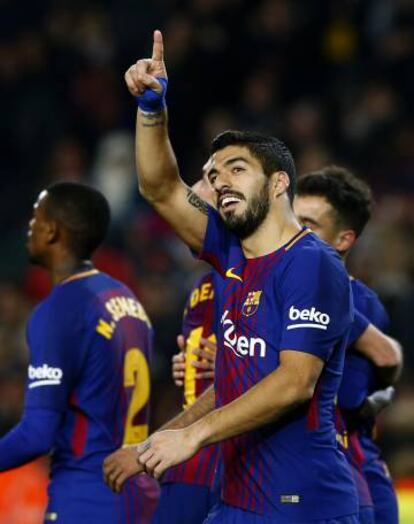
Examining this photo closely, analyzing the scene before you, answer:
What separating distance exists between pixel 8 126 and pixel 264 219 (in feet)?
27.2

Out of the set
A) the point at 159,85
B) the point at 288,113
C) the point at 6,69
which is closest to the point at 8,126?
the point at 6,69

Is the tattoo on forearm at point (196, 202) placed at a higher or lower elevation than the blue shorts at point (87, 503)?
higher

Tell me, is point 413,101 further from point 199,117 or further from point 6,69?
point 6,69

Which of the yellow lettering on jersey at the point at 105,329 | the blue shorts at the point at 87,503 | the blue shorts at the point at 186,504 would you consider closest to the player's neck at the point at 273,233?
the yellow lettering on jersey at the point at 105,329

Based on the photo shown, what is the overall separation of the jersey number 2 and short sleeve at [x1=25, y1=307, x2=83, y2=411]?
0.90 ft

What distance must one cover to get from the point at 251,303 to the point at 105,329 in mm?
1010

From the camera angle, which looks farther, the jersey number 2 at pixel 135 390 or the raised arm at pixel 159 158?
the jersey number 2 at pixel 135 390

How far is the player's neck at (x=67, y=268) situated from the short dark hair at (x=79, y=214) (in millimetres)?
39

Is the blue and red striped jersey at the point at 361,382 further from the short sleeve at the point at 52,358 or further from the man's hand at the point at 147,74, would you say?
the man's hand at the point at 147,74

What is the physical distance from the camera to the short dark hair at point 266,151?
15.3 ft

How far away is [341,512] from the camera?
4461 mm

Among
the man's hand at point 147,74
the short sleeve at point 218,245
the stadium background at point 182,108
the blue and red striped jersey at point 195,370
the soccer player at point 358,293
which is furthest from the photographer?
the stadium background at point 182,108

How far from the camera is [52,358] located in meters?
5.21

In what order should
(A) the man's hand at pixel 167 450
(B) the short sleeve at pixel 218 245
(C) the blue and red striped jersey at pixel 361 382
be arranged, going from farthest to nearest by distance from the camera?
(C) the blue and red striped jersey at pixel 361 382
(B) the short sleeve at pixel 218 245
(A) the man's hand at pixel 167 450
